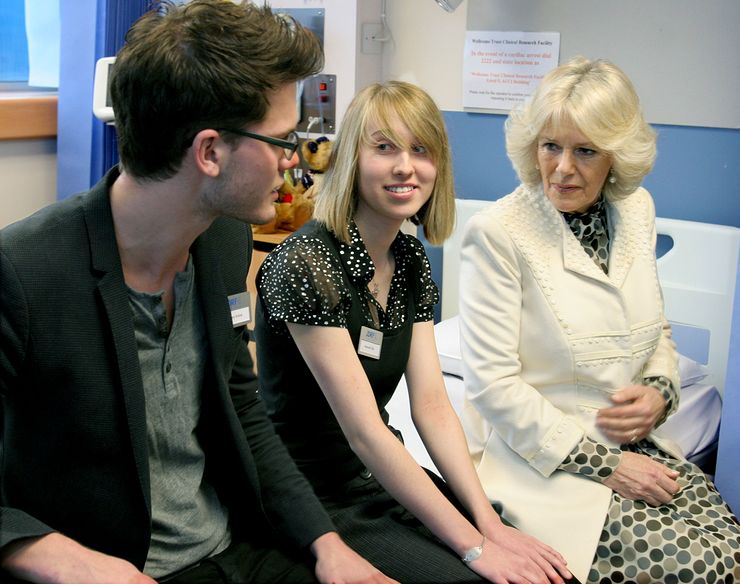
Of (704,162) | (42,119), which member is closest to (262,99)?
(704,162)

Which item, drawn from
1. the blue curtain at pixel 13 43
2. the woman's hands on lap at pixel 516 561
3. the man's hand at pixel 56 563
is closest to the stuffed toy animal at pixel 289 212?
the blue curtain at pixel 13 43

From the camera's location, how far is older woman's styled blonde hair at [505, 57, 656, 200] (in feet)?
6.20

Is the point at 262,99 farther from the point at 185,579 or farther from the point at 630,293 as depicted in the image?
the point at 630,293

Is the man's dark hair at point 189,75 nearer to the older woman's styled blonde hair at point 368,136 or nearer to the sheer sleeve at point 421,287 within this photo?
the older woman's styled blonde hair at point 368,136

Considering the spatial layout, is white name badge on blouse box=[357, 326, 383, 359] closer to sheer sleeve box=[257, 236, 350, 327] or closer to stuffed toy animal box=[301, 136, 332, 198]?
sheer sleeve box=[257, 236, 350, 327]

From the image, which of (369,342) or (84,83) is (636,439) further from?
(84,83)

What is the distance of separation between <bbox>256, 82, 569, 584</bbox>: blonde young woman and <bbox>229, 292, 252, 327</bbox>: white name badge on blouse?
6.9 inches

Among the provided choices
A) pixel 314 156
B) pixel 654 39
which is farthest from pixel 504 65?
pixel 314 156

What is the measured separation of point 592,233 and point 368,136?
0.60m

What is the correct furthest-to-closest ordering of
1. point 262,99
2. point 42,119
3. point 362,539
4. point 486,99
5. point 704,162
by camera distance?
point 42,119 → point 486,99 → point 704,162 → point 362,539 → point 262,99

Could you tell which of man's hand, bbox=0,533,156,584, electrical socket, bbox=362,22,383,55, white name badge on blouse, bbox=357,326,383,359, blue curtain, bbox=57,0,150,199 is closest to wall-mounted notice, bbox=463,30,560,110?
electrical socket, bbox=362,22,383,55

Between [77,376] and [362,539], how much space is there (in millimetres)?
644

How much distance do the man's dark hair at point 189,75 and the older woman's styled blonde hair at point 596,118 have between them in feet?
2.70

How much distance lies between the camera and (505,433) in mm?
1868
